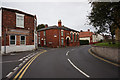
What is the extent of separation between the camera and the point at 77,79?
4051mm

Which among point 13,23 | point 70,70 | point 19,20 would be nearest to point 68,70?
point 70,70

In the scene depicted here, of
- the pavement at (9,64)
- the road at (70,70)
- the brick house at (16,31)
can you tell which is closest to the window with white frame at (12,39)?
the brick house at (16,31)

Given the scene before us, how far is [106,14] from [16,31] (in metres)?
15.4

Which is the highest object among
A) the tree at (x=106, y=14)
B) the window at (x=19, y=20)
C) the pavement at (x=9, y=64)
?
the window at (x=19, y=20)

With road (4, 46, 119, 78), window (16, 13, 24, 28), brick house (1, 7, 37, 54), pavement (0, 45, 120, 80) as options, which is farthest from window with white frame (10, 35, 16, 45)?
road (4, 46, 119, 78)

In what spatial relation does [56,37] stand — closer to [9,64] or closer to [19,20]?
[19,20]

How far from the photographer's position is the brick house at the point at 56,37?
87.9ft

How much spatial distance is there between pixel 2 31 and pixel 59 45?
17126 millimetres

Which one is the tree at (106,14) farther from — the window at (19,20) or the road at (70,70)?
the window at (19,20)

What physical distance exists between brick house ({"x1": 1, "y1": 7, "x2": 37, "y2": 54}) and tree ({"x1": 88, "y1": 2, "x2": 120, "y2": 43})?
1350 cm

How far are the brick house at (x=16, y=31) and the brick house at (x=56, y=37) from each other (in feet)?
33.8

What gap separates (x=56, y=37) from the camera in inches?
1050

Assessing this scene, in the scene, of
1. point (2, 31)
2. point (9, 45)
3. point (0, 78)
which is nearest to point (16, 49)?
point (9, 45)

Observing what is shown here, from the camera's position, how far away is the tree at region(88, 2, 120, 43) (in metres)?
6.56
